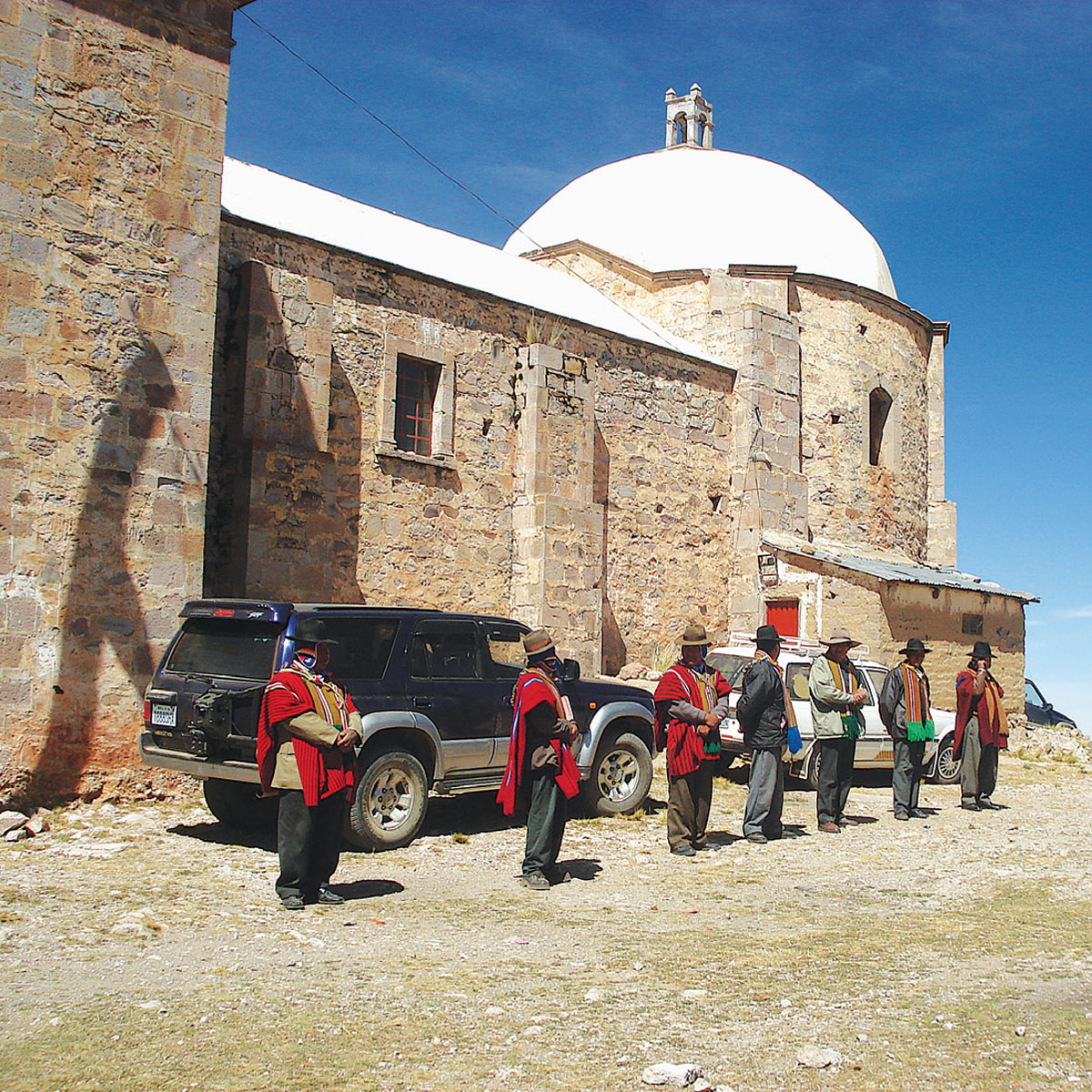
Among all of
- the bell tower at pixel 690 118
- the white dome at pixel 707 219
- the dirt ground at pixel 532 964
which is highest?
the bell tower at pixel 690 118

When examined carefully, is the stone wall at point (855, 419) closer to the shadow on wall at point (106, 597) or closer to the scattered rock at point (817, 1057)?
the shadow on wall at point (106, 597)

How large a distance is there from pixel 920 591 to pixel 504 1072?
15.8m

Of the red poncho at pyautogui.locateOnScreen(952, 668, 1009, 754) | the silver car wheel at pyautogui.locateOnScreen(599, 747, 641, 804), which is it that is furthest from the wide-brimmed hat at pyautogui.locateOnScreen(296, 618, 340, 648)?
the red poncho at pyautogui.locateOnScreen(952, 668, 1009, 754)

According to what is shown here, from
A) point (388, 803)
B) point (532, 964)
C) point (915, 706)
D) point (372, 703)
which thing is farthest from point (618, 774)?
point (532, 964)

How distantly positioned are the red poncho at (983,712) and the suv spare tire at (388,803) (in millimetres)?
6061

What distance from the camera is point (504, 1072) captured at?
4.10m

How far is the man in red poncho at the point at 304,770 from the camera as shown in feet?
21.4

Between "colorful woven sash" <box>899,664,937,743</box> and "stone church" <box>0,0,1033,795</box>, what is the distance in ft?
19.9

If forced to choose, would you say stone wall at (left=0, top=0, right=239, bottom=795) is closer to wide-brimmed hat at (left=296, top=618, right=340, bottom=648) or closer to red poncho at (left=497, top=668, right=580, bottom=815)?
wide-brimmed hat at (left=296, top=618, right=340, bottom=648)

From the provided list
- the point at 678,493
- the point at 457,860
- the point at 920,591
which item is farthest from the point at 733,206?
the point at 457,860

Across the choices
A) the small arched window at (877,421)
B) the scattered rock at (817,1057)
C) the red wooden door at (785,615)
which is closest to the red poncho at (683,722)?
the scattered rock at (817,1057)

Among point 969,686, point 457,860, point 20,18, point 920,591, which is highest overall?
point 20,18

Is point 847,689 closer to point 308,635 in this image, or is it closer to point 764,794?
point 764,794

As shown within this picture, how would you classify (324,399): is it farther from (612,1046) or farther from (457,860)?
(612,1046)
